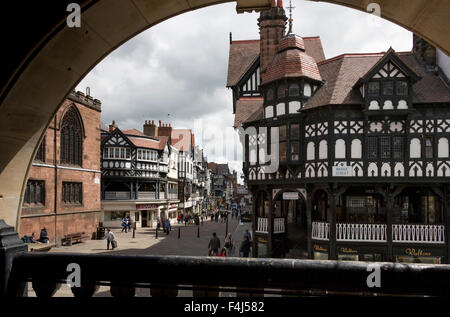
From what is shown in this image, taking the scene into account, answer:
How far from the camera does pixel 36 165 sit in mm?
22328

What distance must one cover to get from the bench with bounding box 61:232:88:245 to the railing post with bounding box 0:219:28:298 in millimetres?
23391

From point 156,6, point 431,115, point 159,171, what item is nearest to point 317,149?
point 431,115

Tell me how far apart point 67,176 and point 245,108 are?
15181 mm

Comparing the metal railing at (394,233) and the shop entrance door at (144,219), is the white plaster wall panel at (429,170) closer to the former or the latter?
the metal railing at (394,233)

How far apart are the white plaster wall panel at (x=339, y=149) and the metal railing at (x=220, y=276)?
15266 millimetres

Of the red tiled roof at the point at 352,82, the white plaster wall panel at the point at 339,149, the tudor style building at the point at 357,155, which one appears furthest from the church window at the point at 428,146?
A: the white plaster wall panel at the point at 339,149

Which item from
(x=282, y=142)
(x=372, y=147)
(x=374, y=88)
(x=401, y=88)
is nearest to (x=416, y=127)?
(x=401, y=88)

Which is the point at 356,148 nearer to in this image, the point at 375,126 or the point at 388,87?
the point at 375,126

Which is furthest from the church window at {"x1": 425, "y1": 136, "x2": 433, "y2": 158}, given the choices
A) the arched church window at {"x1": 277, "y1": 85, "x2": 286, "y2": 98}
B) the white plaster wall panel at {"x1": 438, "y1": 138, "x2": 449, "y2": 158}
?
the arched church window at {"x1": 277, "y1": 85, "x2": 286, "y2": 98}

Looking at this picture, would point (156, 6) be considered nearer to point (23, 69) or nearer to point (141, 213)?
point (23, 69)

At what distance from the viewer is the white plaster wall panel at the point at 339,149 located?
A: 55.7ft

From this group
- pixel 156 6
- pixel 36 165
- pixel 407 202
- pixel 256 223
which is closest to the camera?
pixel 156 6

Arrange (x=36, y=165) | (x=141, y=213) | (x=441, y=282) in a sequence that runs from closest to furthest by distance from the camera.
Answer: (x=441, y=282)
(x=36, y=165)
(x=141, y=213)
